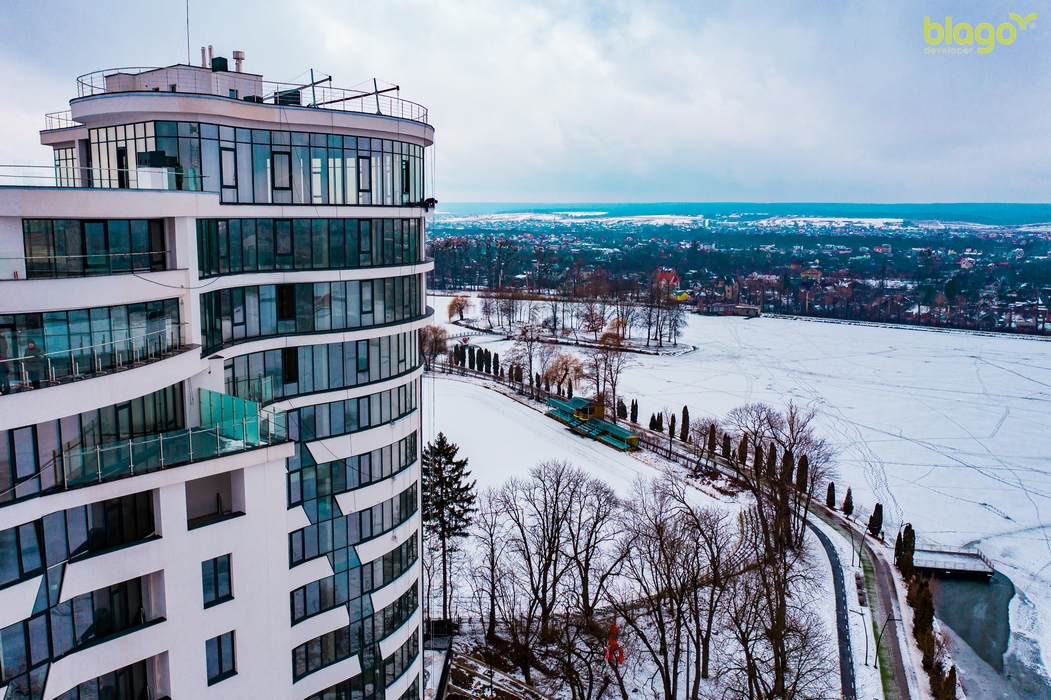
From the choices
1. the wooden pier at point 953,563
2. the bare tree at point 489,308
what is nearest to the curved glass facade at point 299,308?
the wooden pier at point 953,563

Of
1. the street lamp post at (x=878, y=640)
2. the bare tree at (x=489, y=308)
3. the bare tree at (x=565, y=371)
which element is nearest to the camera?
the street lamp post at (x=878, y=640)

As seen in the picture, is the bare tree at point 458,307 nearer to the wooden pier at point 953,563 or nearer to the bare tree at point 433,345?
the bare tree at point 433,345

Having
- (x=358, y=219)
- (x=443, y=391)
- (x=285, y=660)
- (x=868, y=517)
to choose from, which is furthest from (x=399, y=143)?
(x=443, y=391)

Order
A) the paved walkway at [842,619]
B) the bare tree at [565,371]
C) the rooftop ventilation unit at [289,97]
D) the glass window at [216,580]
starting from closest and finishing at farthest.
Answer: the glass window at [216,580] < the rooftop ventilation unit at [289,97] < the paved walkway at [842,619] < the bare tree at [565,371]

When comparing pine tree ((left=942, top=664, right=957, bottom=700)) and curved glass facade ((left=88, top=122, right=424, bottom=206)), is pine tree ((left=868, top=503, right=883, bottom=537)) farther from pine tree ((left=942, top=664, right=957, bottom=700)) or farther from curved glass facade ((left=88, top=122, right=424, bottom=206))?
curved glass facade ((left=88, top=122, right=424, bottom=206))

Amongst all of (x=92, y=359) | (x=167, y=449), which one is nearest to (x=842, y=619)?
(x=167, y=449)
